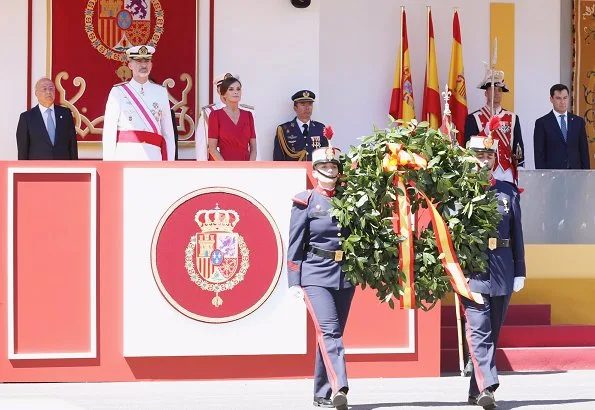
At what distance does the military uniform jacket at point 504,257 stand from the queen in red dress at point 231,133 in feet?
10.4

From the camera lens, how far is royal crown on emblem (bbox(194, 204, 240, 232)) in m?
11.4

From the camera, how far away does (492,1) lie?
55.9 feet

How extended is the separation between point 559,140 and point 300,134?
2600 millimetres

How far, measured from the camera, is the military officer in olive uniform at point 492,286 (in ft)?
32.9

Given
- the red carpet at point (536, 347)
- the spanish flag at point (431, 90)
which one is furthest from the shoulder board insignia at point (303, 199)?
the spanish flag at point (431, 90)

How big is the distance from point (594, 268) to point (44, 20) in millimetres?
5562

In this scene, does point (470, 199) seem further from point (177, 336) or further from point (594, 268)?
point (594, 268)

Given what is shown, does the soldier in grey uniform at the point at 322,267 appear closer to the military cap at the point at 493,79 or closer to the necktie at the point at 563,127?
the military cap at the point at 493,79

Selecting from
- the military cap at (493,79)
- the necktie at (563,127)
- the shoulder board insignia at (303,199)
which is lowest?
the shoulder board insignia at (303,199)

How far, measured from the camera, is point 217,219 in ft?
37.6

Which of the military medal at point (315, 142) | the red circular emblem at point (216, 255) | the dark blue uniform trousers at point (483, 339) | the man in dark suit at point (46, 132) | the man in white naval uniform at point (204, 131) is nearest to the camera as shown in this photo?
the dark blue uniform trousers at point (483, 339)

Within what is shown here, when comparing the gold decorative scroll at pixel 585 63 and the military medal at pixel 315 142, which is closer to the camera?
the military medal at pixel 315 142

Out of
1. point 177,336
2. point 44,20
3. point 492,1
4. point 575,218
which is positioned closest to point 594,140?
point 492,1

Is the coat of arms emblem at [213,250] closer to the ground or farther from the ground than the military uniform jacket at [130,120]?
closer to the ground
